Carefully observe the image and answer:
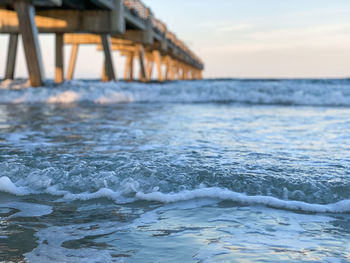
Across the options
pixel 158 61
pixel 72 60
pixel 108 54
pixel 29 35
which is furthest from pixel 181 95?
pixel 158 61

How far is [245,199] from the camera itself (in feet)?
11.0

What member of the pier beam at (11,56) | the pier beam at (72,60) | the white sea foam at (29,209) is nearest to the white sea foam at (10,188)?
the white sea foam at (29,209)

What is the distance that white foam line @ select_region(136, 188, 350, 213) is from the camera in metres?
3.18

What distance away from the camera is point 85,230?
279cm

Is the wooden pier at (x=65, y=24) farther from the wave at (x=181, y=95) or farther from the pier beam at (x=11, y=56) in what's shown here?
the wave at (x=181, y=95)

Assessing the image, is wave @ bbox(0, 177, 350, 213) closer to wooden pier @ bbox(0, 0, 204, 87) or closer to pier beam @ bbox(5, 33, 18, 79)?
wooden pier @ bbox(0, 0, 204, 87)

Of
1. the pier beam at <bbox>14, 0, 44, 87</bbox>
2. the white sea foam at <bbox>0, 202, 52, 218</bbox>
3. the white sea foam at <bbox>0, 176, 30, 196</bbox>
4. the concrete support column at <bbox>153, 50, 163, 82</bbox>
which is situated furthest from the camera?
the concrete support column at <bbox>153, 50, 163, 82</bbox>

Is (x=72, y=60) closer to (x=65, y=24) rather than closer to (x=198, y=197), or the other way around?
(x=65, y=24)

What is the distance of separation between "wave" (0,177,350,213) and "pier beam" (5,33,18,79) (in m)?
28.2

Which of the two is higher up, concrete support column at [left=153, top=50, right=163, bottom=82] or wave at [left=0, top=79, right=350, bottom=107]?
concrete support column at [left=153, top=50, right=163, bottom=82]

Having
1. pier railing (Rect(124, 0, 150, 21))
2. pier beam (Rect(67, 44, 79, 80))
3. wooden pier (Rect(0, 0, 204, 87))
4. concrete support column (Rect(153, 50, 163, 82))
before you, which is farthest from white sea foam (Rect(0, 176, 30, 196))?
concrete support column (Rect(153, 50, 163, 82))

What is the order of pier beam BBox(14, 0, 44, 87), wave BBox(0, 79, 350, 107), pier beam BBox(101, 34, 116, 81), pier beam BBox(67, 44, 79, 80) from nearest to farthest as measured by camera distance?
wave BBox(0, 79, 350, 107) < pier beam BBox(14, 0, 44, 87) < pier beam BBox(101, 34, 116, 81) < pier beam BBox(67, 44, 79, 80)

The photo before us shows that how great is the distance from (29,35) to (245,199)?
1757 cm

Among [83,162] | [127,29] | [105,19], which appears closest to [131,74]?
[127,29]
